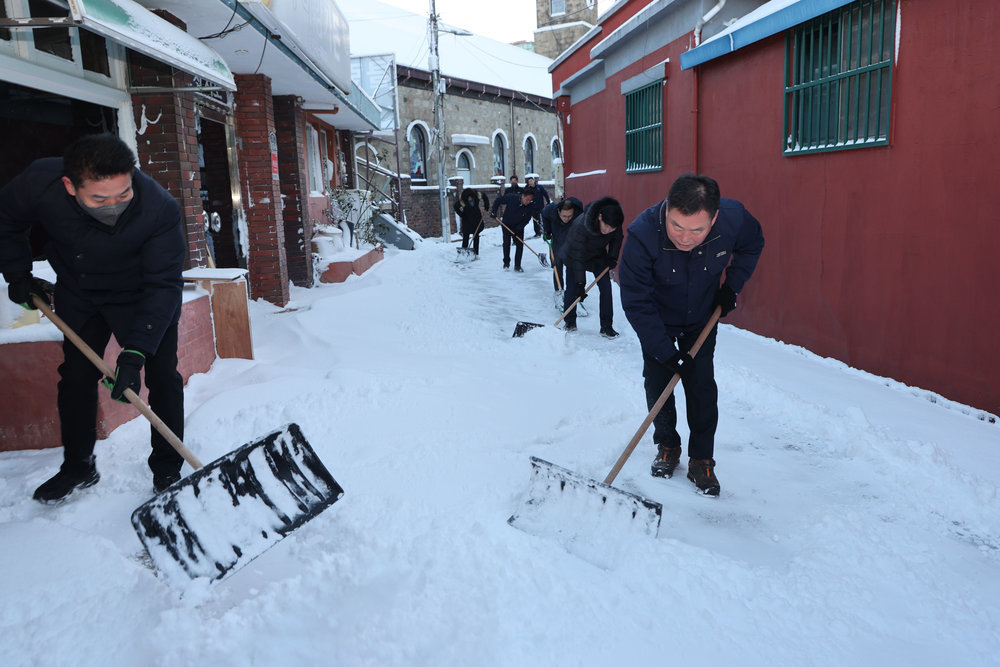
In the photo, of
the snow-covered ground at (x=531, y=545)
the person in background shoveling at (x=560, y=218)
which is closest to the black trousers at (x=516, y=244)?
the person in background shoveling at (x=560, y=218)

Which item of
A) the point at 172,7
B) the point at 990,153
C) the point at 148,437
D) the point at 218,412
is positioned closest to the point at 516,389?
the point at 218,412

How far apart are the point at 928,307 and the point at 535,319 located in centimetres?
407

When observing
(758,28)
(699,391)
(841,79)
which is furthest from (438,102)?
(699,391)

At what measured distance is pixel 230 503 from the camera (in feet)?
9.14

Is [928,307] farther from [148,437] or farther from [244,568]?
[148,437]

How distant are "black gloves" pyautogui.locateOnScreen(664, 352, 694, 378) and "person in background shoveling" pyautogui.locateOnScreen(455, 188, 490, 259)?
10.6 metres

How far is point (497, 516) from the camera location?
119 inches

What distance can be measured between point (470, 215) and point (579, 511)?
463 inches

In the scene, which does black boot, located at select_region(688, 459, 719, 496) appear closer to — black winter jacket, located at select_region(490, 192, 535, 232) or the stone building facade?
black winter jacket, located at select_region(490, 192, 535, 232)

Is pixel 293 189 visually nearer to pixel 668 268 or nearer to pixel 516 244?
pixel 516 244

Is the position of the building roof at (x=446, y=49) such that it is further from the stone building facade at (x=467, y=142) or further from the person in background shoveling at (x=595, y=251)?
the person in background shoveling at (x=595, y=251)

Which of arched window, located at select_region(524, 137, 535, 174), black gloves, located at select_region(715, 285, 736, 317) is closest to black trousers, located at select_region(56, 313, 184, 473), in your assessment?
black gloves, located at select_region(715, 285, 736, 317)

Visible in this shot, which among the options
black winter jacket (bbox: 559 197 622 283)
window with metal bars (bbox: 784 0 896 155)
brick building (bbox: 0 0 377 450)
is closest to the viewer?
brick building (bbox: 0 0 377 450)

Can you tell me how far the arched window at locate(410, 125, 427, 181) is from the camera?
2408 cm
